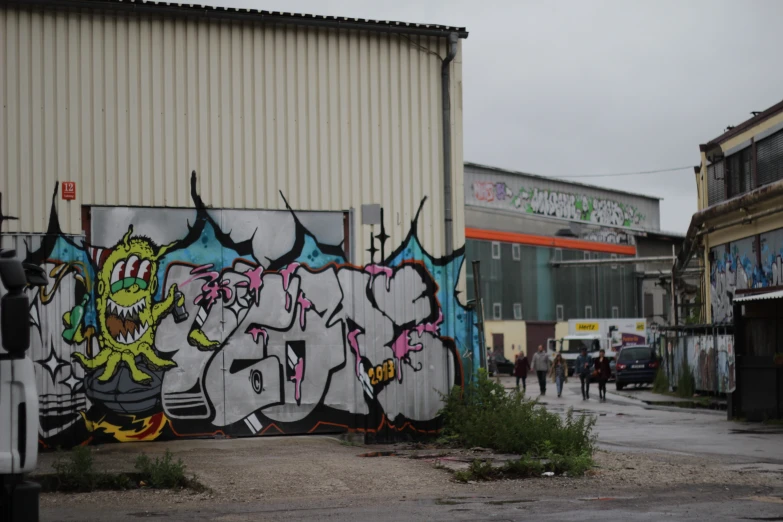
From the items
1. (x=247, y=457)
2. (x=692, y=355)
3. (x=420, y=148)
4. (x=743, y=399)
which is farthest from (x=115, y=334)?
(x=692, y=355)

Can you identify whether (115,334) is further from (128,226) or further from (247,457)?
(247,457)

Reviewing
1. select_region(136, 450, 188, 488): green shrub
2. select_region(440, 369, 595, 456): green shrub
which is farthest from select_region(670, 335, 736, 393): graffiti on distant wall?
select_region(136, 450, 188, 488): green shrub

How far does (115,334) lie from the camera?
15008 millimetres

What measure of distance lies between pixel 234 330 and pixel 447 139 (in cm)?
443

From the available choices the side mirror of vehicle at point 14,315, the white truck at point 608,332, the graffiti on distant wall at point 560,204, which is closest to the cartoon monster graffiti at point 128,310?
the side mirror of vehicle at point 14,315

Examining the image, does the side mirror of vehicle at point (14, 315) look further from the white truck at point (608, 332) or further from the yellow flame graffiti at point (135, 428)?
the white truck at point (608, 332)

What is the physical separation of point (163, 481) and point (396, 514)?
302 centimetres

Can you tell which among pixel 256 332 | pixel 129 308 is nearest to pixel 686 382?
pixel 256 332

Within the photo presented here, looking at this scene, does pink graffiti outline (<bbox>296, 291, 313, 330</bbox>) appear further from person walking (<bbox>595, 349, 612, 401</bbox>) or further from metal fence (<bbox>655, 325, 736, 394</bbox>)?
person walking (<bbox>595, 349, 612, 401</bbox>)

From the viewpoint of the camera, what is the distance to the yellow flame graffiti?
585 inches

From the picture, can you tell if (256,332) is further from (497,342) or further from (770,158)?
(497,342)

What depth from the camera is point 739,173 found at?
3359 cm

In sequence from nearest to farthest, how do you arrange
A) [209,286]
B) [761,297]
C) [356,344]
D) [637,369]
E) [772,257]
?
[209,286]
[356,344]
[761,297]
[772,257]
[637,369]

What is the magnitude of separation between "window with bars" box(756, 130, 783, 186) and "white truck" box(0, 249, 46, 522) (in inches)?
1054
